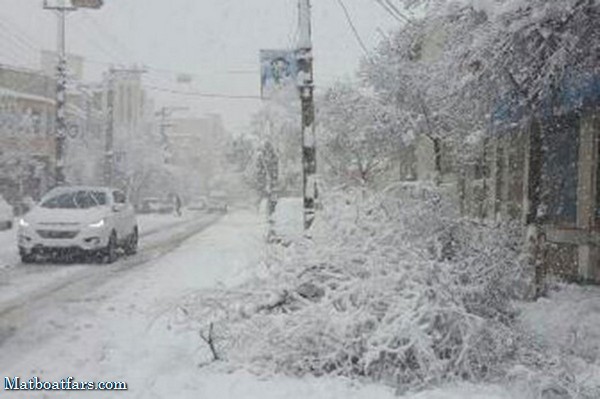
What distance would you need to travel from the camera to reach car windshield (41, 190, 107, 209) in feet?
65.7

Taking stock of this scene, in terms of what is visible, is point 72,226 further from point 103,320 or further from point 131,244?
point 103,320

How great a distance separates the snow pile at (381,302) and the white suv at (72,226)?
983cm

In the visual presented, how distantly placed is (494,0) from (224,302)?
14.0 feet

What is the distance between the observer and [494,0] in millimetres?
10148

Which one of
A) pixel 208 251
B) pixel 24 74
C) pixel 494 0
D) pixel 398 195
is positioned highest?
pixel 24 74

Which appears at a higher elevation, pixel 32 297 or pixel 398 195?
pixel 398 195

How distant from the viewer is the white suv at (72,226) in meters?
18.8

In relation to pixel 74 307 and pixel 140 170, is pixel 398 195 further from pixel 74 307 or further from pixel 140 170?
pixel 140 170

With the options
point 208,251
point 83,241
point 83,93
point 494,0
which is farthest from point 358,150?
point 83,93

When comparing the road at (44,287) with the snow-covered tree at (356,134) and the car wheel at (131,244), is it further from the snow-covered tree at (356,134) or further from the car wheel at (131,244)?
the snow-covered tree at (356,134)

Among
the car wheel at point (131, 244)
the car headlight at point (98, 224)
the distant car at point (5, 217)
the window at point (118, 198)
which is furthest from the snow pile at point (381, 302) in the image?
the distant car at point (5, 217)

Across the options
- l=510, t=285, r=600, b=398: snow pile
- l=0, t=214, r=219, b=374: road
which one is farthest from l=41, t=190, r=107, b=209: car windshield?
l=510, t=285, r=600, b=398: snow pile

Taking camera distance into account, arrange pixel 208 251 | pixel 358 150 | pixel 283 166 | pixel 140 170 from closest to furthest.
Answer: pixel 208 251, pixel 358 150, pixel 283 166, pixel 140 170

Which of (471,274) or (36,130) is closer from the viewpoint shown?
(471,274)
